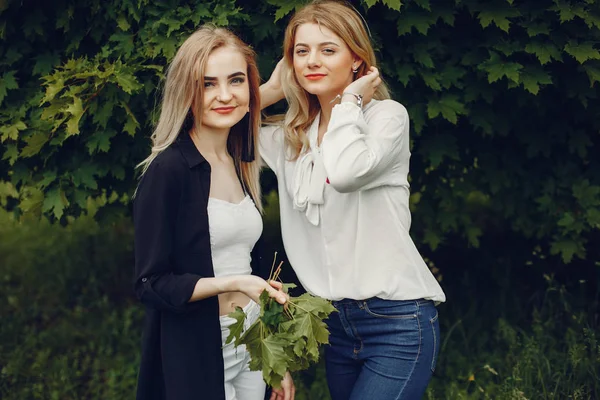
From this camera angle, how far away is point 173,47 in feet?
13.3

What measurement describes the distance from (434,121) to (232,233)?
1.99 metres

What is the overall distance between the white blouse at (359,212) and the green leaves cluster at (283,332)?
0.33m

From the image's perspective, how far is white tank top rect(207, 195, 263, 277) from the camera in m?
3.04

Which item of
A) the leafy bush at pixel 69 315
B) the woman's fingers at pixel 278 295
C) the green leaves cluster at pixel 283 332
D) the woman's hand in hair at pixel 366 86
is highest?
the woman's hand in hair at pixel 366 86

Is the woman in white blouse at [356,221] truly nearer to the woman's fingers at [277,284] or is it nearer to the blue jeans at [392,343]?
the blue jeans at [392,343]

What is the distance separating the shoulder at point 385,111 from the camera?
3.18 metres

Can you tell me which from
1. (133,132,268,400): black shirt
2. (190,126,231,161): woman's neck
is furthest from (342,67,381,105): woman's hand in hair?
(133,132,268,400): black shirt

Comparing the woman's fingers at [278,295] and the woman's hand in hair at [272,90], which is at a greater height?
the woman's hand in hair at [272,90]

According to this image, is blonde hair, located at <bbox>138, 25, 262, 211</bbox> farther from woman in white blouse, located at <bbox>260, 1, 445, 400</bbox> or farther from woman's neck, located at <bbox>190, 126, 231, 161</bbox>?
woman in white blouse, located at <bbox>260, 1, 445, 400</bbox>

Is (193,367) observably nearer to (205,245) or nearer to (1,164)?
(205,245)

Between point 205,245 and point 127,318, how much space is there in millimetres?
3526

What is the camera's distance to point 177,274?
3000mm

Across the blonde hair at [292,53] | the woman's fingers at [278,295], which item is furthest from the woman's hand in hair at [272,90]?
the woman's fingers at [278,295]

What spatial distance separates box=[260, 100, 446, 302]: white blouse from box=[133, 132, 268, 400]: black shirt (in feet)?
1.53
